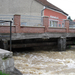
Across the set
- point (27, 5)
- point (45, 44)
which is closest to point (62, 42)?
point (45, 44)

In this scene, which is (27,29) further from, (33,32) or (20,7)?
(20,7)

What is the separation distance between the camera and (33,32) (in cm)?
962

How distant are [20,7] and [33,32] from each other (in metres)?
6.31

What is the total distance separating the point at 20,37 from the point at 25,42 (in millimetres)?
2017

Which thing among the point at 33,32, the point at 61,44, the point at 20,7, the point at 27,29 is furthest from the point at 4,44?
the point at 20,7

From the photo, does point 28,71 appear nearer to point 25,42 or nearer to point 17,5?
point 25,42

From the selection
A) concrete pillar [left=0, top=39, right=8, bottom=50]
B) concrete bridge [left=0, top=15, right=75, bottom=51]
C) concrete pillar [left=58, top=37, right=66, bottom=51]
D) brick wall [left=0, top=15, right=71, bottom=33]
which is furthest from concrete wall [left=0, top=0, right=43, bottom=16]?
concrete pillar [left=0, top=39, right=8, bottom=50]

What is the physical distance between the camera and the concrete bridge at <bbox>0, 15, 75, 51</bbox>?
864cm

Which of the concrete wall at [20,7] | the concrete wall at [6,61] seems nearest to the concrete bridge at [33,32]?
the concrete wall at [6,61]

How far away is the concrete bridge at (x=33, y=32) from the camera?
8641 millimetres

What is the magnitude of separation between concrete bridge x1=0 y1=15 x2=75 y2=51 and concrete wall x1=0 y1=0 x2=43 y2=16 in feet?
16.2

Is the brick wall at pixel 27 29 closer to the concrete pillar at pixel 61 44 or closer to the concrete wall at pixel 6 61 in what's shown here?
the concrete pillar at pixel 61 44

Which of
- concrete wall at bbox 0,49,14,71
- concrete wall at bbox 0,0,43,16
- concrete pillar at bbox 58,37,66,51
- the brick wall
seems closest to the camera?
concrete wall at bbox 0,49,14,71

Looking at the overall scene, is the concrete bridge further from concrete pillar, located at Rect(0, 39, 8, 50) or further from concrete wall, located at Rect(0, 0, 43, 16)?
concrete wall, located at Rect(0, 0, 43, 16)
